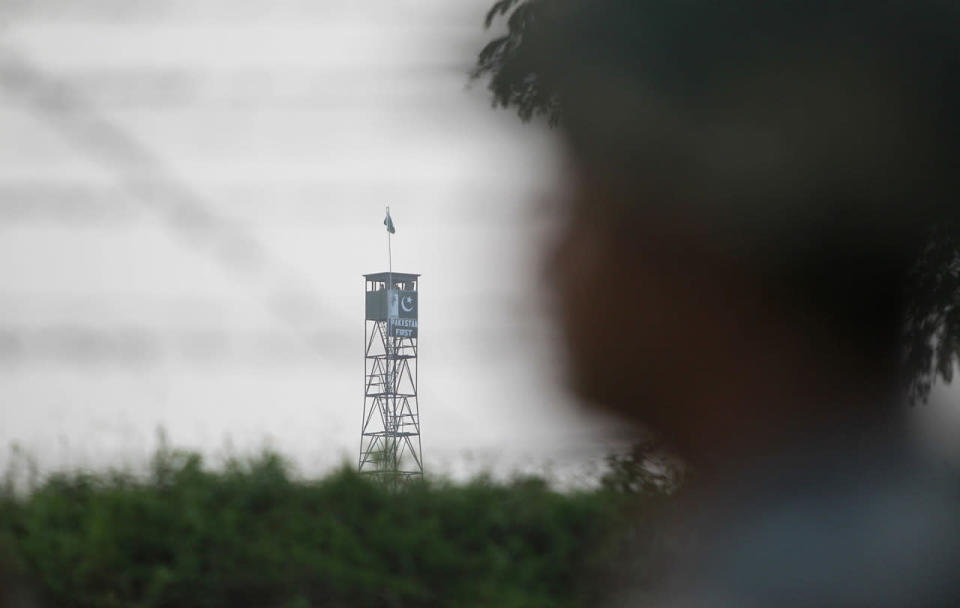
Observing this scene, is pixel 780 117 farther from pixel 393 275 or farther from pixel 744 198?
pixel 393 275

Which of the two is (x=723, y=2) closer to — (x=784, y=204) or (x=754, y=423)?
(x=784, y=204)

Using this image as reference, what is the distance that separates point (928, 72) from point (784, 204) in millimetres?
646

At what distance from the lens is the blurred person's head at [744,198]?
3289mm

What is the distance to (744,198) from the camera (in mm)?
3359

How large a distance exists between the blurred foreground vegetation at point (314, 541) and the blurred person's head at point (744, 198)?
43 cm

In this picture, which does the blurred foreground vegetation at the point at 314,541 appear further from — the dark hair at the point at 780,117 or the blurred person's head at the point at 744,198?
the dark hair at the point at 780,117

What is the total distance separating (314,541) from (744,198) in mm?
1801

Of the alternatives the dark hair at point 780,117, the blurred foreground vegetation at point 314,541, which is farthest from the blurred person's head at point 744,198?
the blurred foreground vegetation at point 314,541

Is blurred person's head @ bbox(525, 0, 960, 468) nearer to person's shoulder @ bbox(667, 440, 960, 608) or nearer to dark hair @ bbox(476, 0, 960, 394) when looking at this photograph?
dark hair @ bbox(476, 0, 960, 394)

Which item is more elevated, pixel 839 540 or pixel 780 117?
pixel 780 117

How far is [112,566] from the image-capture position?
3.72 meters

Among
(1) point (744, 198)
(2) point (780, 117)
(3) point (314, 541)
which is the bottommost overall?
(3) point (314, 541)

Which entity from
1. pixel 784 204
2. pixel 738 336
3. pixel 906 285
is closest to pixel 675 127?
pixel 784 204

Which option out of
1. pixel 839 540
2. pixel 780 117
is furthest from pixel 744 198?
pixel 839 540
